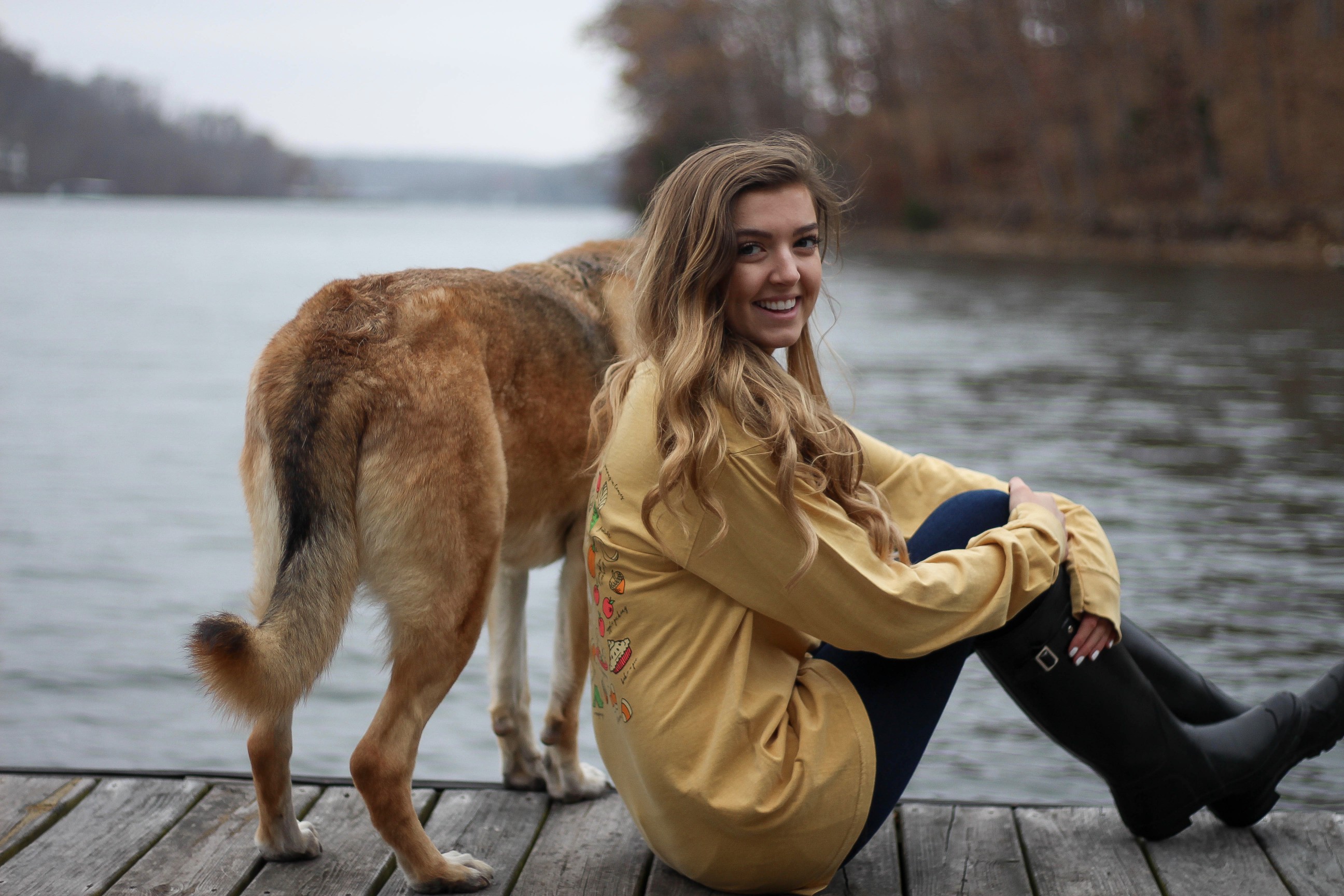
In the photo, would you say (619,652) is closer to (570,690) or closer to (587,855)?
(587,855)

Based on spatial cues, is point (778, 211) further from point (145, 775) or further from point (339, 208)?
point (339, 208)

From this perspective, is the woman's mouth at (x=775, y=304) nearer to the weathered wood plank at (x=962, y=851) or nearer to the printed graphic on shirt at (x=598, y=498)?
the printed graphic on shirt at (x=598, y=498)

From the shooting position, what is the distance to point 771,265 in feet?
7.07

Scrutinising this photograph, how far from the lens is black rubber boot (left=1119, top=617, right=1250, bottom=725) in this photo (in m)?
2.56

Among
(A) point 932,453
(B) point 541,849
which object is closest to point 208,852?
(B) point 541,849

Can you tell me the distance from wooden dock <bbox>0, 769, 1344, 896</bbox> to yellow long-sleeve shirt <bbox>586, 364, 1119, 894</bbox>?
315 mm

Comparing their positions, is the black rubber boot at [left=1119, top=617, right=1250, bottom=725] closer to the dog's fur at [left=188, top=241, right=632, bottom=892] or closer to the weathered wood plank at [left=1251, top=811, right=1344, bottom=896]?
the weathered wood plank at [left=1251, top=811, right=1344, bottom=896]

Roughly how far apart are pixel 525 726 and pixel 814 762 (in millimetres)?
1141

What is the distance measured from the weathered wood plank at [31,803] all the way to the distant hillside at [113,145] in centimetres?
10090

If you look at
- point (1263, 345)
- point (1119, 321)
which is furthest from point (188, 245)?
point (1263, 345)

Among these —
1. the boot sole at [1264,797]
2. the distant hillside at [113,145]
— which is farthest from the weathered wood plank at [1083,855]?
the distant hillside at [113,145]

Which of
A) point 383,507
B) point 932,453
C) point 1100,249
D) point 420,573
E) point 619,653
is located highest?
point 383,507

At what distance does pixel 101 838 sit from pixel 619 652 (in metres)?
1.30

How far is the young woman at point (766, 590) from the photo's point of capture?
2047 mm
